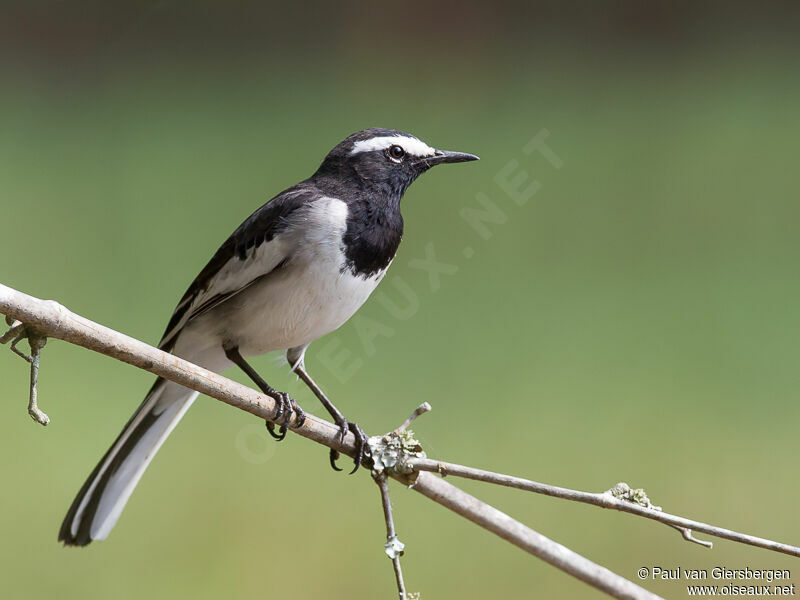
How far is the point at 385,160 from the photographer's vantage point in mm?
1090

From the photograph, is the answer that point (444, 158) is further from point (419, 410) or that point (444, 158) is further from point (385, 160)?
point (419, 410)

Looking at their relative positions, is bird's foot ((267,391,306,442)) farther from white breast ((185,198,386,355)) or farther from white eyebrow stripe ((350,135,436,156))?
white eyebrow stripe ((350,135,436,156))

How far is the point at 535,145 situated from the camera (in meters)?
1.89

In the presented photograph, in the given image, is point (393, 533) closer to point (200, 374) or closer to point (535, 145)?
point (200, 374)

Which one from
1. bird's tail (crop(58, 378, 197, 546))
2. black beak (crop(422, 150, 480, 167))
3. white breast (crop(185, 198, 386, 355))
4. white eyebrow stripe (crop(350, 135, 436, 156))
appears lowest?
bird's tail (crop(58, 378, 197, 546))

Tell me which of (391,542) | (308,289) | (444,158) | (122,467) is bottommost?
(391,542)

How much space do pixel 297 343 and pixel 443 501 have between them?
1.08 ft


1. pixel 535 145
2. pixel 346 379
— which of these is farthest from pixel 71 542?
pixel 535 145

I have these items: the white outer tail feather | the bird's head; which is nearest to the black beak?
the bird's head

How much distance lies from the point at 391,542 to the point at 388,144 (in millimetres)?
499

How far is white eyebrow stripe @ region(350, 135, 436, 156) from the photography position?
1089mm

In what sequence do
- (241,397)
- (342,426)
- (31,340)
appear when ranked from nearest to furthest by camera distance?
(31,340) < (241,397) < (342,426)

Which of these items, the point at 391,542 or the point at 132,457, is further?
the point at 132,457

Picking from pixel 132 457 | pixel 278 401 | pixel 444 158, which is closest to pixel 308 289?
pixel 278 401
